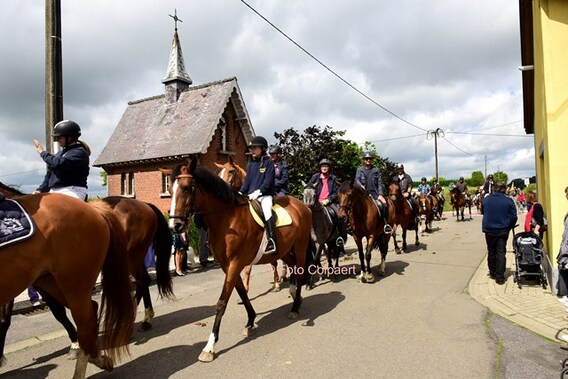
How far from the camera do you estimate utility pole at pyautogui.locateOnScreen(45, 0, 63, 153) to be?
23.6ft

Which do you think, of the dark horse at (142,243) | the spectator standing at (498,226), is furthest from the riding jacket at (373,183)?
the dark horse at (142,243)

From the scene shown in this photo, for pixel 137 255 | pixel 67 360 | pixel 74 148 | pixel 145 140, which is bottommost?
pixel 67 360

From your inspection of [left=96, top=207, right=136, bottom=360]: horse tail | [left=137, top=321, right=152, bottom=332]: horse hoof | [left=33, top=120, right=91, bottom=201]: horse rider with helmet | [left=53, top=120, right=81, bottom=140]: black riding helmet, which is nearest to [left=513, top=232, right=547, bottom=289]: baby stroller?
[left=137, top=321, right=152, bottom=332]: horse hoof

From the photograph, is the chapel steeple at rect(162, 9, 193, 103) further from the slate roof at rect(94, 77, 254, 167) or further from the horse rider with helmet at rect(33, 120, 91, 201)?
the horse rider with helmet at rect(33, 120, 91, 201)

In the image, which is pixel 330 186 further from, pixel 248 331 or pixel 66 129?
pixel 66 129

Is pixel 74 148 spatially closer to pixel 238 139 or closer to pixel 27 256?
pixel 27 256

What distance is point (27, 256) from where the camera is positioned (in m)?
3.04

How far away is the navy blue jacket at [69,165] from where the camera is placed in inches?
169

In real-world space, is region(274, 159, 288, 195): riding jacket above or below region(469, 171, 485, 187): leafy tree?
below

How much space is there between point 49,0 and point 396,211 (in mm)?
10118

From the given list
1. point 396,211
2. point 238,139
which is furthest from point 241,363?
point 238,139

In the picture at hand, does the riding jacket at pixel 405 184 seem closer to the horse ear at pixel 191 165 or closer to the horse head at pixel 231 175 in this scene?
the horse head at pixel 231 175

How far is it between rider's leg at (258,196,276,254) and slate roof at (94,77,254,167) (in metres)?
15.9

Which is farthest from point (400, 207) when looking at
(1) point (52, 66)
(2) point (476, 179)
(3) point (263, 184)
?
(2) point (476, 179)
